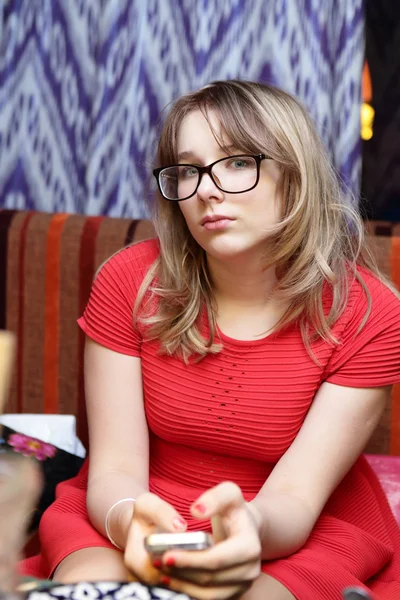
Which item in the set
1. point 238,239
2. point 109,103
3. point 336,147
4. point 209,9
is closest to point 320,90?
point 336,147

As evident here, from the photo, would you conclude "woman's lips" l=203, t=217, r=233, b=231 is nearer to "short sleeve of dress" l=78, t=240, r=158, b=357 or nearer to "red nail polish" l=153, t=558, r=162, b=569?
"short sleeve of dress" l=78, t=240, r=158, b=357

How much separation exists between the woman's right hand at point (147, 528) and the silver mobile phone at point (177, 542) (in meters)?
0.03

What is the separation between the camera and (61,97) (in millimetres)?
2064

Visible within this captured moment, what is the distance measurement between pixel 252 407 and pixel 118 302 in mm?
287

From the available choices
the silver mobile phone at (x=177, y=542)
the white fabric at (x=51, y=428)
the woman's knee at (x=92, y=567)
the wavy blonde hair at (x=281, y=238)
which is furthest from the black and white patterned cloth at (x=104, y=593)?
the white fabric at (x=51, y=428)

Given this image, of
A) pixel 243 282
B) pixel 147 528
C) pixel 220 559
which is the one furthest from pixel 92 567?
pixel 243 282

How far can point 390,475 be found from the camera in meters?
1.49

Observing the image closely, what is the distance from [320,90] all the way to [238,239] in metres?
0.80

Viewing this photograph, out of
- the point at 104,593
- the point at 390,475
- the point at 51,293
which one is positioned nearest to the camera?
the point at 104,593

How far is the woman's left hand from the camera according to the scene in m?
0.85

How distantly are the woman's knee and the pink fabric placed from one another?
0.59m

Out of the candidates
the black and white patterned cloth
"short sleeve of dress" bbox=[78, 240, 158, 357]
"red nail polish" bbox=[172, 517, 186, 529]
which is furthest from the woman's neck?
the black and white patterned cloth

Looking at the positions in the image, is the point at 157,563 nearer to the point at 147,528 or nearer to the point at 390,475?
the point at 147,528

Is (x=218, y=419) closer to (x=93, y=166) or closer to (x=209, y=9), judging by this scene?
(x=93, y=166)
